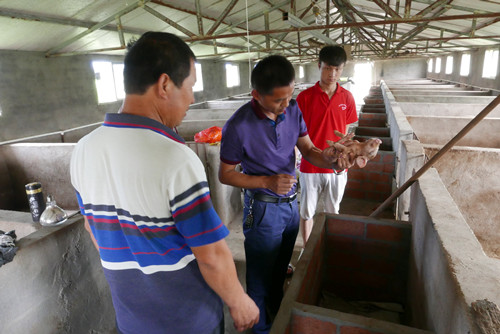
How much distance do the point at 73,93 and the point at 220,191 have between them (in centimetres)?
782

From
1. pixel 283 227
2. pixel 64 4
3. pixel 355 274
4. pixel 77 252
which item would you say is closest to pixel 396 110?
pixel 355 274

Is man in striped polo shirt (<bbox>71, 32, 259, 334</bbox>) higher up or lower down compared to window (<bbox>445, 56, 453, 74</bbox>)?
lower down

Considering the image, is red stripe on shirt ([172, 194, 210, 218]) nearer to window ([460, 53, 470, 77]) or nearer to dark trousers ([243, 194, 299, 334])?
dark trousers ([243, 194, 299, 334])

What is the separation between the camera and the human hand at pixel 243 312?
51.3 inches

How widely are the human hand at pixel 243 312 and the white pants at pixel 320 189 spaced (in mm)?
1792

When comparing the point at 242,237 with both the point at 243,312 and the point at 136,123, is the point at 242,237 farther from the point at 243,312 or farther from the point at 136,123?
the point at 136,123

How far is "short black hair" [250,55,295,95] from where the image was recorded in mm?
1932

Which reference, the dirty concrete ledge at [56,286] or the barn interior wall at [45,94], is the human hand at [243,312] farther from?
the barn interior wall at [45,94]

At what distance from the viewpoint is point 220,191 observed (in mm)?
4434

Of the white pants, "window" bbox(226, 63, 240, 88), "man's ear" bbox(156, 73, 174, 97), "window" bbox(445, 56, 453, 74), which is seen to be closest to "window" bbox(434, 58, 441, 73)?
"window" bbox(445, 56, 453, 74)

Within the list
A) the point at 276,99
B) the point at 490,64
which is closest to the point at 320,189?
the point at 276,99

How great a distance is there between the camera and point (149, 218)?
3.67 ft

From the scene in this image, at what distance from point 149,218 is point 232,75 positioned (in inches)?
773

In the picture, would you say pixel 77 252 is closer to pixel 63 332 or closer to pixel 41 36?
pixel 63 332
